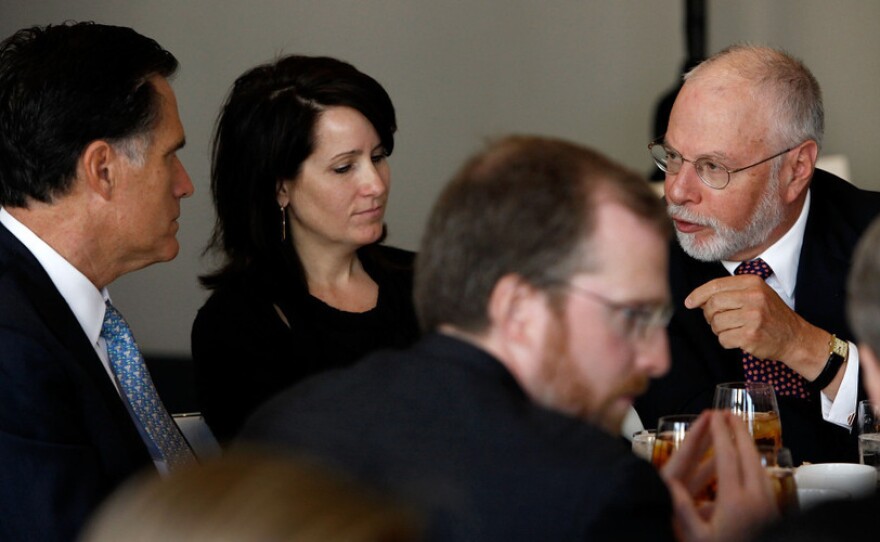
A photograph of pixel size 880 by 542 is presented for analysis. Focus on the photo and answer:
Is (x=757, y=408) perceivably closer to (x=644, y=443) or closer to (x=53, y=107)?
(x=644, y=443)

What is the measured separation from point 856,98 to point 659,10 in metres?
0.83

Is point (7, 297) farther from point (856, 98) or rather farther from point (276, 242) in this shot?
point (856, 98)

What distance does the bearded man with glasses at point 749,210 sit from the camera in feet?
8.09

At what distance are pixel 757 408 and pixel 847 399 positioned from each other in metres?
0.53

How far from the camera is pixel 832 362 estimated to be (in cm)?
231

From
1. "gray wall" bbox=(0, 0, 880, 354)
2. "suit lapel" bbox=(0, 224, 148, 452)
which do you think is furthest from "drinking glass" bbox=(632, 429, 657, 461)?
"gray wall" bbox=(0, 0, 880, 354)

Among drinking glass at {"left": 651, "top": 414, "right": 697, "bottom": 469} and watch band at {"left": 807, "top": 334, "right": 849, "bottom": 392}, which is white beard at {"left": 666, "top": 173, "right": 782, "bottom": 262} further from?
drinking glass at {"left": 651, "top": 414, "right": 697, "bottom": 469}

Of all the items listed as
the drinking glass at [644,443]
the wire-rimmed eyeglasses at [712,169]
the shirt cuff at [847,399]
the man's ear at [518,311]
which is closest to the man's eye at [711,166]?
the wire-rimmed eyeglasses at [712,169]

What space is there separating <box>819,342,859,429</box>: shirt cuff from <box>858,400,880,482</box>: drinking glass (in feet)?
1.12

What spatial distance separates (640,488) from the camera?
1114 mm

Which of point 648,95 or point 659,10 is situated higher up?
point 659,10

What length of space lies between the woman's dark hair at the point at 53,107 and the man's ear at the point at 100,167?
0.04ft

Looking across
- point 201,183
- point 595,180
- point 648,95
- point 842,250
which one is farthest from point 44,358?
point 648,95

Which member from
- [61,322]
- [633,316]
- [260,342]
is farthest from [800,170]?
[61,322]
